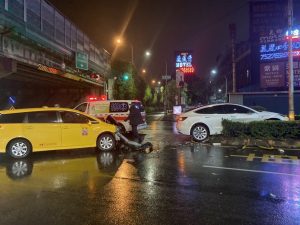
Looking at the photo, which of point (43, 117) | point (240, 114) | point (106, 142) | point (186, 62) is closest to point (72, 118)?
point (43, 117)

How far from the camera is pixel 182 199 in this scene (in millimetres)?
6480

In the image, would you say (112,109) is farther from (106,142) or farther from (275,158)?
(275,158)

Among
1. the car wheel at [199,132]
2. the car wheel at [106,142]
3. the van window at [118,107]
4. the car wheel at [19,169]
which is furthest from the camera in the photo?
the van window at [118,107]

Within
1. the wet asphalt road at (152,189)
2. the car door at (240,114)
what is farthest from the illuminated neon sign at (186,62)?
the wet asphalt road at (152,189)

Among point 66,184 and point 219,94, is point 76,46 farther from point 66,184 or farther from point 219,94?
point 219,94

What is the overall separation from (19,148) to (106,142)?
112 inches

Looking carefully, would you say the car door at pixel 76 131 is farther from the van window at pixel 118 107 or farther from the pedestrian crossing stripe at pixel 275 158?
the van window at pixel 118 107

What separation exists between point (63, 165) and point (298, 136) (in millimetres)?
8652

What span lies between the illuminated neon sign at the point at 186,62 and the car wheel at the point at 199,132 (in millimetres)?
39024

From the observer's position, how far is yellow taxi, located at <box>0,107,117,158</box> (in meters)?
11.1

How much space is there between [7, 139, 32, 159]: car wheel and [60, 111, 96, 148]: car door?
1.13 meters

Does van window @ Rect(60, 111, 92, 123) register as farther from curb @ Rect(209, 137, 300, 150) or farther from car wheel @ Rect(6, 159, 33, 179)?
curb @ Rect(209, 137, 300, 150)

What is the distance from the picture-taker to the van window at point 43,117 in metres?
11.5

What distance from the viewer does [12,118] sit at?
11.3 m
